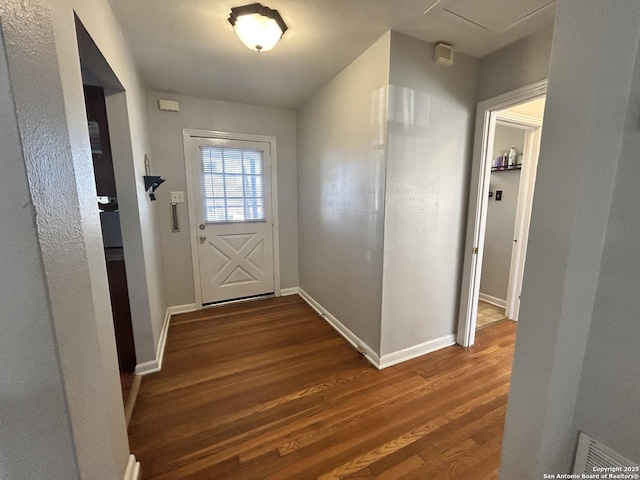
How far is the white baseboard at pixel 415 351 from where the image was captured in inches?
84.3

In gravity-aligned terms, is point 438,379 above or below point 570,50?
→ below

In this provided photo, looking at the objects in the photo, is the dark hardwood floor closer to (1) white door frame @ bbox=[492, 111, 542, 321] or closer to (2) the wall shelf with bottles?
(1) white door frame @ bbox=[492, 111, 542, 321]

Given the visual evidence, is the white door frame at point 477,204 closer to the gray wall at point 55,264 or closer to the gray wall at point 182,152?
the gray wall at point 182,152

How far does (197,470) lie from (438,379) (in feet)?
5.51

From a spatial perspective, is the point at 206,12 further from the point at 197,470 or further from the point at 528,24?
the point at 197,470

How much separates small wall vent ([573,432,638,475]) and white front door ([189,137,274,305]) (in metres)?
3.10

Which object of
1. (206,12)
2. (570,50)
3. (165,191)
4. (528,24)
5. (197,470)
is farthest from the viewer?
(165,191)

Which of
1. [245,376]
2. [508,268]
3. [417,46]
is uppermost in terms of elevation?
[417,46]

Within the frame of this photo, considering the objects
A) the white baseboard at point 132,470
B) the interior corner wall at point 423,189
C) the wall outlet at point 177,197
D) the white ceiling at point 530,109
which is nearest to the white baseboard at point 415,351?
the interior corner wall at point 423,189

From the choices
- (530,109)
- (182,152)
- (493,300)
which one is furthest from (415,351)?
(182,152)

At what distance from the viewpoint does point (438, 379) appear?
1984mm

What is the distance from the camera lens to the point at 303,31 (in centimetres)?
174

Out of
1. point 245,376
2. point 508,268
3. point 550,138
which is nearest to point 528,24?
point 550,138

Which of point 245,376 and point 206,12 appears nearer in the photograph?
point 206,12
